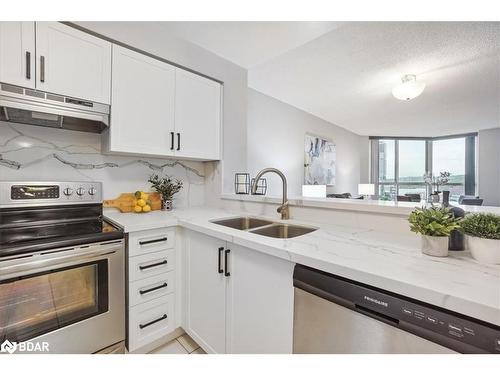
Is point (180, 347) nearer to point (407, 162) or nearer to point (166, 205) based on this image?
point (166, 205)

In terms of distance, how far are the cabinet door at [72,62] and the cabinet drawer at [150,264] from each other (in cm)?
104

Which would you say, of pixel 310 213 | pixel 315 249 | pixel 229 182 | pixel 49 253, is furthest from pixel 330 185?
pixel 49 253

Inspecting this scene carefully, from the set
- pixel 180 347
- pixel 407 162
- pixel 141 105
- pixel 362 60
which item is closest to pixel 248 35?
pixel 141 105

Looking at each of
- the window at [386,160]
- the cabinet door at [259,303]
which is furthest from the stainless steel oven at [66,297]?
the window at [386,160]

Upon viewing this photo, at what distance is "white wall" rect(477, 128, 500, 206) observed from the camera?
17.9 feet

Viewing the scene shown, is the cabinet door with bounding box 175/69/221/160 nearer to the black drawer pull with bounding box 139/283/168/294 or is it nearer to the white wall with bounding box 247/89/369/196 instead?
the black drawer pull with bounding box 139/283/168/294

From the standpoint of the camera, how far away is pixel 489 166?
18.3 ft

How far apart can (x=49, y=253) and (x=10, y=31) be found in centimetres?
118

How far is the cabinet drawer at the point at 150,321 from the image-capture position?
54.1 inches

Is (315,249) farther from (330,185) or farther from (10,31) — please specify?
(330,185)

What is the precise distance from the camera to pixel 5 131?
1.43 metres

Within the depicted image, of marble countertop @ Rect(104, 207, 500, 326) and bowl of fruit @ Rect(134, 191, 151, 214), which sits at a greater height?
bowl of fruit @ Rect(134, 191, 151, 214)

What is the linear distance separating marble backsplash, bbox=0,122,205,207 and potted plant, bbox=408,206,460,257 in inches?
74.0
